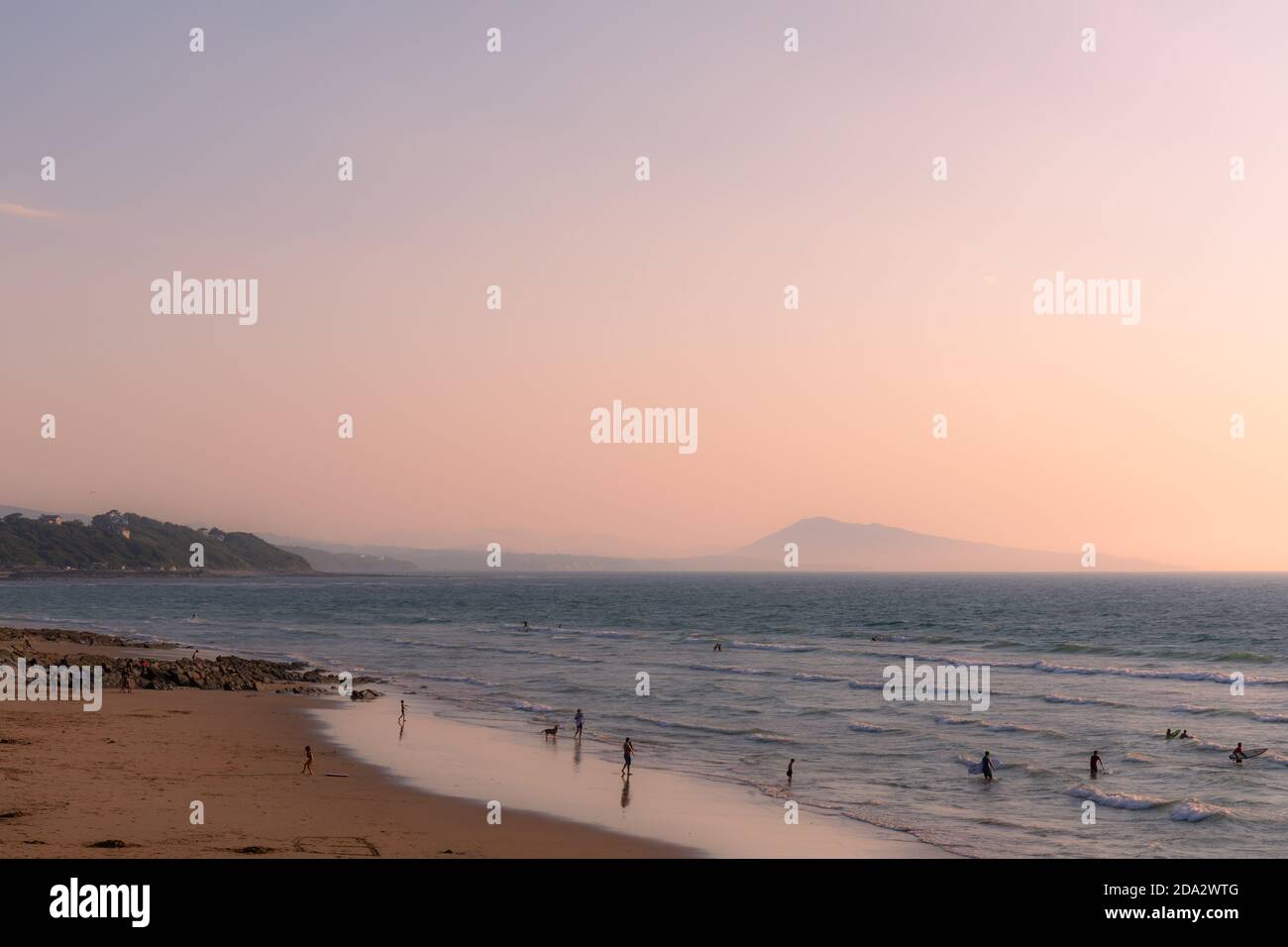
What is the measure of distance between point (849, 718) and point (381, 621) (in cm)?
8208

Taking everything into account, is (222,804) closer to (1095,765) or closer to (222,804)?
(222,804)

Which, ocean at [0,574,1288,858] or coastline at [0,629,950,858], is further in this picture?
ocean at [0,574,1288,858]

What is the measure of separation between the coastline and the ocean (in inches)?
128

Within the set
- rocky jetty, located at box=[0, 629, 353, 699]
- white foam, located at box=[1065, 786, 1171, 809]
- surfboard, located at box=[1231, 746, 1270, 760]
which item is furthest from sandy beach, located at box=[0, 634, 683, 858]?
surfboard, located at box=[1231, 746, 1270, 760]

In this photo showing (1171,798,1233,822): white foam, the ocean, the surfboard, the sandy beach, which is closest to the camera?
the sandy beach

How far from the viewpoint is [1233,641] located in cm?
9006

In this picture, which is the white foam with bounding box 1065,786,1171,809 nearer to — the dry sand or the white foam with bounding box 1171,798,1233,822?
the white foam with bounding box 1171,798,1233,822

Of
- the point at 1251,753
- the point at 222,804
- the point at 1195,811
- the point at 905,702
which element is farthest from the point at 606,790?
the point at 905,702

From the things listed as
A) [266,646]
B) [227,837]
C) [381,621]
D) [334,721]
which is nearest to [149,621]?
[381,621]

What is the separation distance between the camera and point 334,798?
95.3 feet

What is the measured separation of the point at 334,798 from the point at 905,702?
3223 cm

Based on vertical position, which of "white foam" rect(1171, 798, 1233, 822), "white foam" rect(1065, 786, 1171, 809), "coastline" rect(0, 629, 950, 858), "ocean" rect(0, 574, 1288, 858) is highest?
"coastline" rect(0, 629, 950, 858)

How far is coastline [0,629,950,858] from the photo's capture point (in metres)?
23.1
